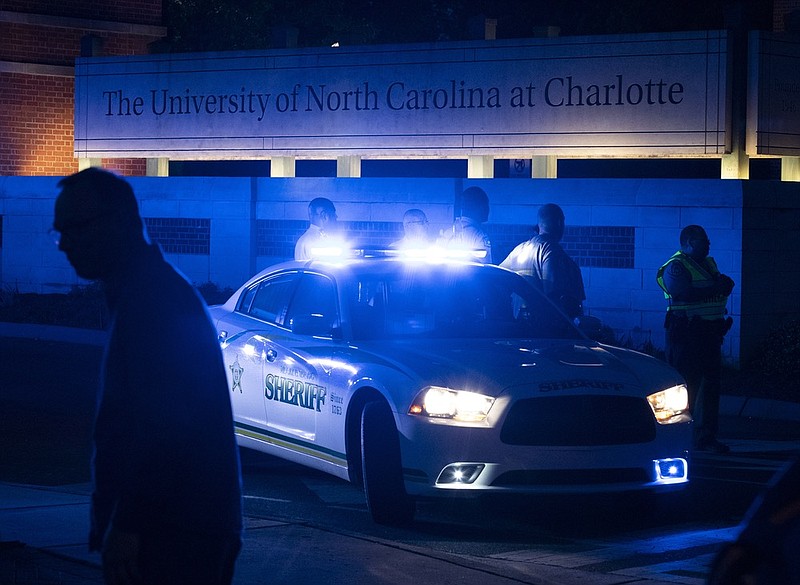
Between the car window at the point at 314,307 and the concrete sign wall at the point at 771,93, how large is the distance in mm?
11210

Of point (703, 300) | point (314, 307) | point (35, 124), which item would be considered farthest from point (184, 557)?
point (35, 124)

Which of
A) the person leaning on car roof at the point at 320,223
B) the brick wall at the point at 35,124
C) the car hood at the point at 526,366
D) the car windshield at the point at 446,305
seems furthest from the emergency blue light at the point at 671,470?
the brick wall at the point at 35,124

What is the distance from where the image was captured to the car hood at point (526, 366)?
873cm

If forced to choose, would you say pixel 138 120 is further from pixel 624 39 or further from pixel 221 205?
pixel 624 39

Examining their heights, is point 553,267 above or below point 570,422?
above

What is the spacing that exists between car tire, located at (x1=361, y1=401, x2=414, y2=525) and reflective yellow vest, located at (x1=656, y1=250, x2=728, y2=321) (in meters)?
4.02

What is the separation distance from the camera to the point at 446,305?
998cm

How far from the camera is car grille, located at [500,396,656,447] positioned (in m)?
8.66

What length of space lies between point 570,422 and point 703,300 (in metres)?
3.92

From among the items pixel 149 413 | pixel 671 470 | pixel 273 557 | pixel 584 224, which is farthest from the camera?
pixel 584 224

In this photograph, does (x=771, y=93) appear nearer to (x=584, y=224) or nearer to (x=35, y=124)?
(x=584, y=224)

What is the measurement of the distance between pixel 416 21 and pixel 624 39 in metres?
36.6

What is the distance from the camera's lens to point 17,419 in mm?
13484

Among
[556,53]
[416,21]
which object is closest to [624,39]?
[556,53]
